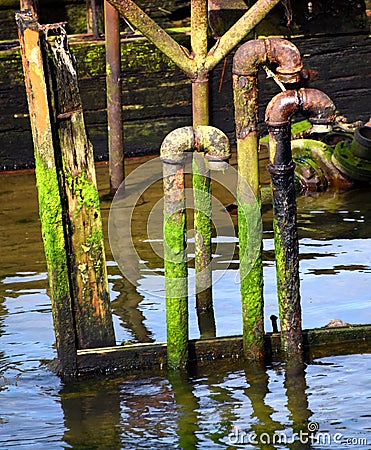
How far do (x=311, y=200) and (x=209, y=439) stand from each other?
4.40 meters

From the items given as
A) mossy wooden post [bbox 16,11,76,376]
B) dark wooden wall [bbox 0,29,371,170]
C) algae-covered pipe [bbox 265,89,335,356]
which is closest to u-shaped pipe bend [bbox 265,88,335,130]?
algae-covered pipe [bbox 265,89,335,356]

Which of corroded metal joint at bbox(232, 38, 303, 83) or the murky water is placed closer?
the murky water

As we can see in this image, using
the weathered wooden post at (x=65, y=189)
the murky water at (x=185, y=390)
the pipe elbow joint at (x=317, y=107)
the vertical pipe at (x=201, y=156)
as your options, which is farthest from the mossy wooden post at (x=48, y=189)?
the pipe elbow joint at (x=317, y=107)

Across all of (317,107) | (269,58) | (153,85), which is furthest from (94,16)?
(317,107)

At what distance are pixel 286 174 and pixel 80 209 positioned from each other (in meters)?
1.07

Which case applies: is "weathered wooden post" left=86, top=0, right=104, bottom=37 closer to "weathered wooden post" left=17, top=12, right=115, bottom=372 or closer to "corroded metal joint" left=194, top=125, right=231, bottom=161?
"weathered wooden post" left=17, top=12, right=115, bottom=372

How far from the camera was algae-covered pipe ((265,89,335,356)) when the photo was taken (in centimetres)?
491

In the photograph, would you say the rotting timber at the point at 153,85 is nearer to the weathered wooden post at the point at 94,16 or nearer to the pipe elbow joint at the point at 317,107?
the weathered wooden post at the point at 94,16

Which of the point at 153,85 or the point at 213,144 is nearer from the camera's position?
the point at 213,144

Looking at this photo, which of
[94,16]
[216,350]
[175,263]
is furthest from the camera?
[94,16]

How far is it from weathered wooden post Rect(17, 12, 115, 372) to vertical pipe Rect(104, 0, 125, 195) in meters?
→ 3.59

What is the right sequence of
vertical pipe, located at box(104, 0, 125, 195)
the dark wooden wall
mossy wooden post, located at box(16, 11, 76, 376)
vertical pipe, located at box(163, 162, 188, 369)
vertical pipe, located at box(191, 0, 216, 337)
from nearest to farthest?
1. mossy wooden post, located at box(16, 11, 76, 376)
2. vertical pipe, located at box(163, 162, 188, 369)
3. vertical pipe, located at box(191, 0, 216, 337)
4. vertical pipe, located at box(104, 0, 125, 195)
5. the dark wooden wall

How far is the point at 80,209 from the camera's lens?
4.98 meters

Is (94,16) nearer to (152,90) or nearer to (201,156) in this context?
(152,90)
